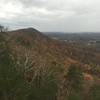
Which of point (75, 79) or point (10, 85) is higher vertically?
point (10, 85)

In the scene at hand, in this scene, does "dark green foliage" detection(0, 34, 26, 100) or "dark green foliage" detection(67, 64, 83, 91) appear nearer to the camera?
"dark green foliage" detection(0, 34, 26, 100)

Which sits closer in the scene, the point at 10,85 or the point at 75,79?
the point at 10,85

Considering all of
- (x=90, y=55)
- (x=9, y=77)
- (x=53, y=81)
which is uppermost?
(x=9, y=77)

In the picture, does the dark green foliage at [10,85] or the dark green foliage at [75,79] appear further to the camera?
the dark green foliage at [75,79]

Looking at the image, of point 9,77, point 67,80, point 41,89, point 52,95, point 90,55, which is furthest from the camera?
point 90,55

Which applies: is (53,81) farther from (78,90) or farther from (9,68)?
(78,90)

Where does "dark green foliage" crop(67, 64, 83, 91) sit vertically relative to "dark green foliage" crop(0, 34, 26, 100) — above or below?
below

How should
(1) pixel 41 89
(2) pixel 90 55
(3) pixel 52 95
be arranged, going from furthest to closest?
(2) pixel 90 55 < (3) pixel 52 95 < (1) pixel 41 89

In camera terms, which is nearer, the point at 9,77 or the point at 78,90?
the point at 9,77

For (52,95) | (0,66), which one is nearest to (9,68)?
(0,66)

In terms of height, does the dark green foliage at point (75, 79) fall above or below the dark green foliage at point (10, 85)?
below

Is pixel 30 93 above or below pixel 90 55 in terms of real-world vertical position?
above
